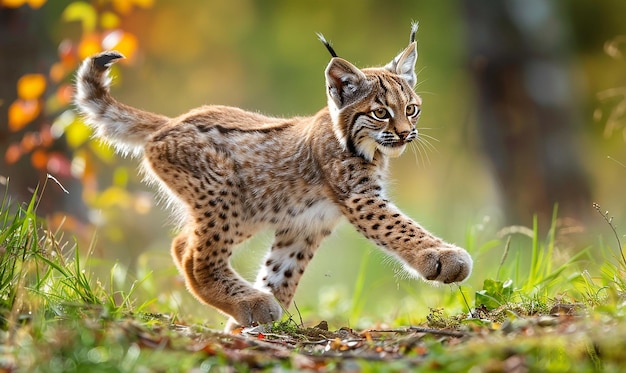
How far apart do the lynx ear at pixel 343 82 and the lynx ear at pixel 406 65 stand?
0.51 meters

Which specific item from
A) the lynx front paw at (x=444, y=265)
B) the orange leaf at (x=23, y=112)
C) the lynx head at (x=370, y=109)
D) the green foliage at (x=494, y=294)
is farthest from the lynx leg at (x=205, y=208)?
the orange leaf at (x=23, y=112)

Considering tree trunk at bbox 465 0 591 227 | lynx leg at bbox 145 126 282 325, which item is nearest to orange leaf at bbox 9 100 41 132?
lynx leg at bbox 145 126 282 325

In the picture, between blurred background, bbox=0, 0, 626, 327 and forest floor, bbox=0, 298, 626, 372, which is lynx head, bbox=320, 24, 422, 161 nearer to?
blurred background, bbox=0, 0, 626, 327

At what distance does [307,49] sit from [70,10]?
12.1 metres

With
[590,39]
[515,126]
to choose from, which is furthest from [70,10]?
[590,39]

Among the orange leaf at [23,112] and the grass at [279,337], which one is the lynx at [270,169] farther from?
the orange leaf at [23,112]

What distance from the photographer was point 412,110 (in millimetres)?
6227

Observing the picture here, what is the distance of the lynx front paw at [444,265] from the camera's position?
5298mm

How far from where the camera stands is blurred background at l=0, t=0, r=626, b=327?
7742 mm

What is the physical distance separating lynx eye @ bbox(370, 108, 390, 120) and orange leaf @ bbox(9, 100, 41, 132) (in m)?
3.40

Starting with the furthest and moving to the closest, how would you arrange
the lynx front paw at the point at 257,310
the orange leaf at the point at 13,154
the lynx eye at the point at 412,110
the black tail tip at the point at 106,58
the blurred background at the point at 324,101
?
1. the orange leaf at the point at 13,154
2. the blurred background at the point at 324,101
3. the black tail tip at the point at 106,58
4. the lynx eye at the point at 412,110
5. the lynx front paw at the point at 257,310

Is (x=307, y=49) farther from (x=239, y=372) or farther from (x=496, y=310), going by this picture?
(x=239, y=372)

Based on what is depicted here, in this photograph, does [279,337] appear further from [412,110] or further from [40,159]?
[40,159]

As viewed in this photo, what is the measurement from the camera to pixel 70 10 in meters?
7.40
